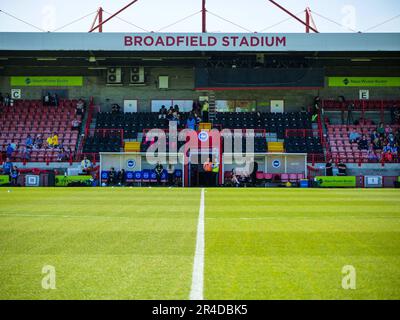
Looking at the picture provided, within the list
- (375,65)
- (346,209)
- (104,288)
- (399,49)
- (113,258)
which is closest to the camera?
(104,288)

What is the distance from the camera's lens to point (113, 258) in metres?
6.81

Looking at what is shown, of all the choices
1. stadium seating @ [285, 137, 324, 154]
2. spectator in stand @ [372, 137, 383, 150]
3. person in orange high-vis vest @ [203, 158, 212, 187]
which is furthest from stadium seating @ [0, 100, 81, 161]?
spectator in stand @ [372, 137, 383, 150]

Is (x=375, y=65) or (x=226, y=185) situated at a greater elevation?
(x=375, y=65)

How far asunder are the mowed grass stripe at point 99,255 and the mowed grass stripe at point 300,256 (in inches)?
18.4

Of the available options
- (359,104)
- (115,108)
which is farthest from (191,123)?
(359,104)

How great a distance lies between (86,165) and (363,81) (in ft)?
81.1

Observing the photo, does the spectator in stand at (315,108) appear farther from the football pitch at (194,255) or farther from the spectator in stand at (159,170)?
the football pitch at (194,255)

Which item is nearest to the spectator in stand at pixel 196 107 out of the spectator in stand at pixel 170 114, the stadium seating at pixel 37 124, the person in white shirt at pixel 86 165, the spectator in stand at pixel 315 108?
the spectator in stand at pixel 170 114

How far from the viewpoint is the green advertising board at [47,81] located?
146 ft

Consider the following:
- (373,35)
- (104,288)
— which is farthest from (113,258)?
(373,35)

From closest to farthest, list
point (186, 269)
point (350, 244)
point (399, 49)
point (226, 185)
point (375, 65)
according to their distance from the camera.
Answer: point (186, 269) → point (350, 244) → point (226, 185) → point (399, 49) → point (375, 65)

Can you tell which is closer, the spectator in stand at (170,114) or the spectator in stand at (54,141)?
the spectator in stand at (54,141)
